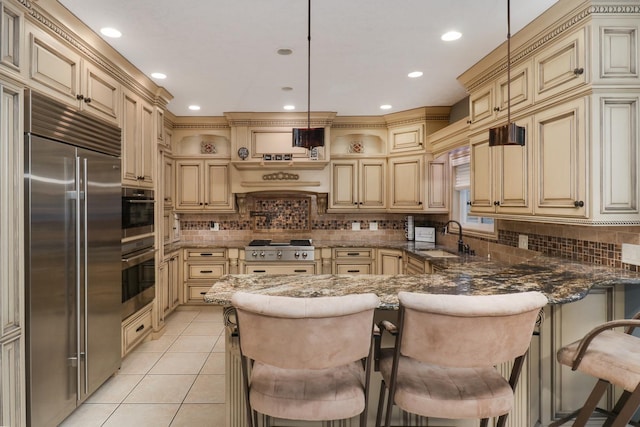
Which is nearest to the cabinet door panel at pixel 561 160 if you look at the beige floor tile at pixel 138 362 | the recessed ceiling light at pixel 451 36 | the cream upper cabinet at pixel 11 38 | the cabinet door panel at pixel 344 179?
the recessed ceiling light at pixel 451 36

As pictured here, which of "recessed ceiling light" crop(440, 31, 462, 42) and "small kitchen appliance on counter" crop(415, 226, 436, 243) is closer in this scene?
"recessed ceiling light" crop(440, 31, 462, 42)

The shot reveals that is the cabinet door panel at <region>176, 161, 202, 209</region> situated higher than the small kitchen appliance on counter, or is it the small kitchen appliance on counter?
the cabinet door panel at <region>176, 161, 202, 209</region>

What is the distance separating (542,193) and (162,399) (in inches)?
117

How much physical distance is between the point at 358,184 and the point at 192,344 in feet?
9.13

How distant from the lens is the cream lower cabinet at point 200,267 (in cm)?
471

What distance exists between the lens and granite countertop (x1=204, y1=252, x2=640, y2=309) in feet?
5.61

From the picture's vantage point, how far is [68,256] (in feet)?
7.18

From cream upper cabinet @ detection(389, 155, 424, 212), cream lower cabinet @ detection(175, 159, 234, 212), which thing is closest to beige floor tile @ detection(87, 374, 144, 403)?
cream lower cabinet @ detection(175, 159, 234, 212)

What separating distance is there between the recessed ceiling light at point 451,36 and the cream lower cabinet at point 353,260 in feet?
8.95

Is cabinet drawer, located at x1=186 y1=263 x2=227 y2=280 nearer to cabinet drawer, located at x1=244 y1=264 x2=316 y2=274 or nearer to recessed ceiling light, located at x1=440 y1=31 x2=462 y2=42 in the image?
cabinet drawer, located at x1=244 y1=264 x2=316 y2=274

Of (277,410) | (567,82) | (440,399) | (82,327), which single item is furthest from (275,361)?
(567,82)

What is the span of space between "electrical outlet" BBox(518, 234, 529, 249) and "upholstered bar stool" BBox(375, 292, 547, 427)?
1953mm

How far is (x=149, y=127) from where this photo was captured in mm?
3539

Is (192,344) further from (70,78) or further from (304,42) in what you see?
(304,42)
